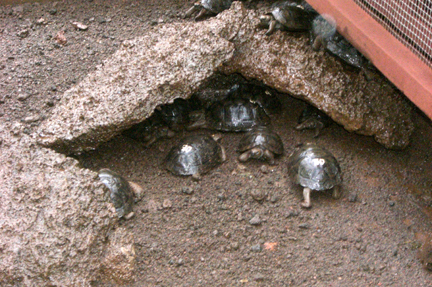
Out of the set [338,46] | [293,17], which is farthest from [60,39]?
[338,46]

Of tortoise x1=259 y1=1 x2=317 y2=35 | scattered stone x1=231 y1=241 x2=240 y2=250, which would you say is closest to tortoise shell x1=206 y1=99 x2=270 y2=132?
tortoise x1=259 y1=1 x2=317 y2=35

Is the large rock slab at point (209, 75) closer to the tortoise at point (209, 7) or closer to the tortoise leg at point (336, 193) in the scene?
the tortoise leg at point (336, 193)

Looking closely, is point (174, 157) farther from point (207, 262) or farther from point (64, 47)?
point (64, 47)

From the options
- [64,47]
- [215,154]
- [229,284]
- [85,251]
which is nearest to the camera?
[85,251]

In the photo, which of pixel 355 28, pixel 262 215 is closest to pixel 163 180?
pixel 262 215

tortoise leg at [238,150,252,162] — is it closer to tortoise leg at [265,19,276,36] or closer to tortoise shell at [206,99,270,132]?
tortoise shell at [206,99,270,132]

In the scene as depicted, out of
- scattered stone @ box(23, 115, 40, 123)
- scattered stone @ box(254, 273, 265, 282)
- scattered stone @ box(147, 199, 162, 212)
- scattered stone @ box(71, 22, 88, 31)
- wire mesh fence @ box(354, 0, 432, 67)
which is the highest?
wire mesh fence @ box(354, 0, 432, 67)

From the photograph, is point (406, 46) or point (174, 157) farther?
point (174, 157)
